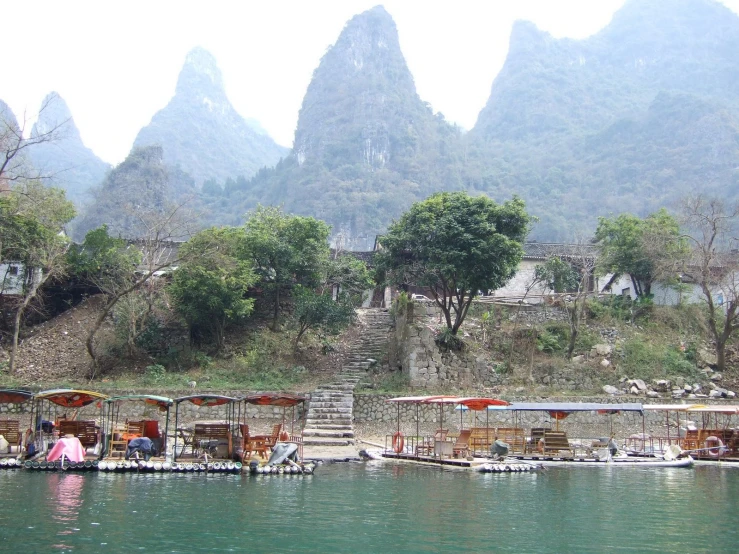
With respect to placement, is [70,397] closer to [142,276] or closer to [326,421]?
[326,421]

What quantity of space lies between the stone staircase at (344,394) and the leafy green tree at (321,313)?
1706 millimetres

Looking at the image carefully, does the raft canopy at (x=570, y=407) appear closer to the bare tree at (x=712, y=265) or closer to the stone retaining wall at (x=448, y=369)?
Result: the stone retaining wall at (x=448, y=369)

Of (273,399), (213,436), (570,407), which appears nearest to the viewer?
(213,436)

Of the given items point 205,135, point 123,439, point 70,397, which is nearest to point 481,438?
point 123,439

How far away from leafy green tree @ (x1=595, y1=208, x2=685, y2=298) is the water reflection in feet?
86.8

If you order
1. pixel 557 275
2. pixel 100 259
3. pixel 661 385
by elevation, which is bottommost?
pixel 661 385

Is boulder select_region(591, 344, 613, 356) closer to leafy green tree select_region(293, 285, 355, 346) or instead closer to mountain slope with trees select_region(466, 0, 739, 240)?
leafy green tree select_region(293, 285, 355, 346)

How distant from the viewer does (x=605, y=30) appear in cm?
18550

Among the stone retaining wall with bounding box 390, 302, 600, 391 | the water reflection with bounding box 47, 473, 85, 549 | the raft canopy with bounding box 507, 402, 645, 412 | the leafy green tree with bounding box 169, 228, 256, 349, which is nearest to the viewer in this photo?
the water reflection with bounding box 47, 473, 85, 549

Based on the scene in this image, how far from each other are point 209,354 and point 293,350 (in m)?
3.61

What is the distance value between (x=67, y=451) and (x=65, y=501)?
502 centimetres

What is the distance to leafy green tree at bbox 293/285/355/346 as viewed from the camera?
A: 30109mm

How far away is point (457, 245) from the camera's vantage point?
29.5m

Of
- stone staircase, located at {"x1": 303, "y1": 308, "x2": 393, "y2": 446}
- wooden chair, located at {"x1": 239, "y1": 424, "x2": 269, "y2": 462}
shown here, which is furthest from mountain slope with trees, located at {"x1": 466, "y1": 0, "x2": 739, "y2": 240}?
wooden chair, located at {"x1": 239, "y1": 424, "x2": 269, "y2": 462}
